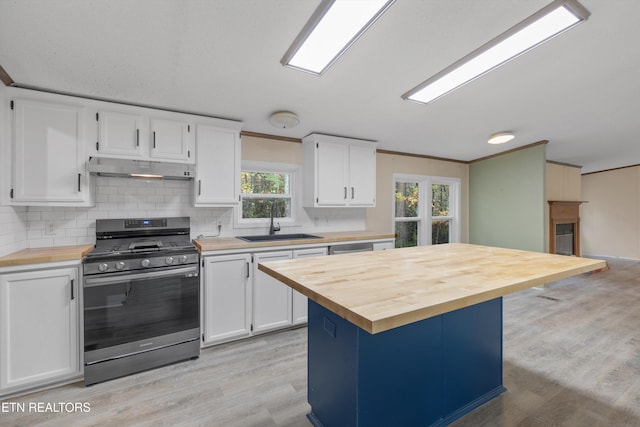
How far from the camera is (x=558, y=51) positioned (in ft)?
6.59

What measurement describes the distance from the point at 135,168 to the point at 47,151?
0.64 m

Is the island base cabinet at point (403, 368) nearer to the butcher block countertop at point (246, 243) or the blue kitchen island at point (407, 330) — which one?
the blue kitchen island at point (407, 330)

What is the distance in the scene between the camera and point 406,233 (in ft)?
16.5

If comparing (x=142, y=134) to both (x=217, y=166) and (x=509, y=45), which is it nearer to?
(x=217, y=166)

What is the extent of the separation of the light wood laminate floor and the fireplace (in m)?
2.89

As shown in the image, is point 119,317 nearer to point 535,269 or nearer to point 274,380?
point 274,380

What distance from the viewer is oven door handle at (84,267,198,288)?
213cm

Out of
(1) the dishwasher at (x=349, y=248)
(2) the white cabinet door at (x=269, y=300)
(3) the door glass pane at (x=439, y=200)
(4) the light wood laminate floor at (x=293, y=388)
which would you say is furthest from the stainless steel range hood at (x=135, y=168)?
(3) the door glass pane at (x=439, y=200)

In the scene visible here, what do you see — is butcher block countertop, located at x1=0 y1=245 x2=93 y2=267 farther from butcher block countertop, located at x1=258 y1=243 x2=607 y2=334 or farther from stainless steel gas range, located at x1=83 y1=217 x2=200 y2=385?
butcher block countertop, located at x1=258 y1=243 x2=607 y2=334

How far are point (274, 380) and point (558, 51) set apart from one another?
3.19 meters

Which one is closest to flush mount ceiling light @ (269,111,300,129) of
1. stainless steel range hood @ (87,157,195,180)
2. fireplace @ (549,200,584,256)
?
stainless steel range hood @ (87,157,195,180)

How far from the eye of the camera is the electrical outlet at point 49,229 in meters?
2.52

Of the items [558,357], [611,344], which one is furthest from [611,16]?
[611,344]

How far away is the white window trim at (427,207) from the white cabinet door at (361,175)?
0.87 metres
